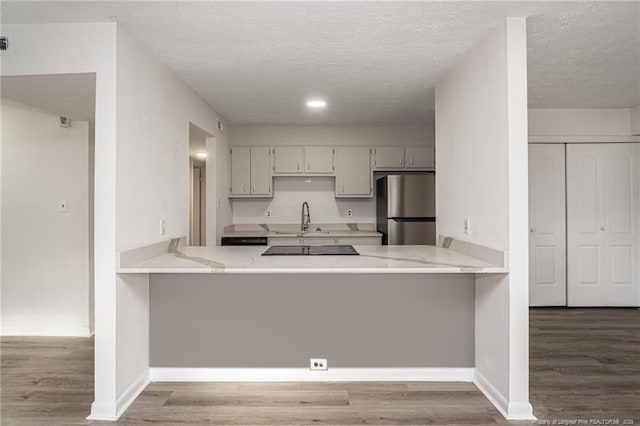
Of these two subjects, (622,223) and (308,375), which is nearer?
(308,375)

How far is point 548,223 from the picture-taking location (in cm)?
484

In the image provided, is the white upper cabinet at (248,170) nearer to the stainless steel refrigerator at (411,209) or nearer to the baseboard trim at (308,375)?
the stainless steel refrigerator at (411,209)

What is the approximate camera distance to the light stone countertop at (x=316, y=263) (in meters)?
2.21

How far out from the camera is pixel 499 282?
2430mm

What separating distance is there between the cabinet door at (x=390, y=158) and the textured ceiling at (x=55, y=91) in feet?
10.8

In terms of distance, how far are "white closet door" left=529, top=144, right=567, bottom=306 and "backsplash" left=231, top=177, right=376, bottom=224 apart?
198cm

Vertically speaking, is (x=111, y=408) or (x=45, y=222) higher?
(x=45, y=222)

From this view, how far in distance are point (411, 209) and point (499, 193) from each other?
7.28ft

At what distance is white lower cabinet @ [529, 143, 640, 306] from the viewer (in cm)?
482

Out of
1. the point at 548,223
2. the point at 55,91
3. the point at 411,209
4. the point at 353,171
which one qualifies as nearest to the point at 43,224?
the point at 55,91

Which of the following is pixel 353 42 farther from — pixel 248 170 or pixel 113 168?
pixel 248 170

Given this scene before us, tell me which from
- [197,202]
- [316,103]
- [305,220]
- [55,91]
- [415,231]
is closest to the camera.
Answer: [55,91]

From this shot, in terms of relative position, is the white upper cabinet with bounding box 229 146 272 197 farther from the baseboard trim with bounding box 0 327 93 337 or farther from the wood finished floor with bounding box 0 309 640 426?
the wood finished floor with bounding box 0 309 640 426

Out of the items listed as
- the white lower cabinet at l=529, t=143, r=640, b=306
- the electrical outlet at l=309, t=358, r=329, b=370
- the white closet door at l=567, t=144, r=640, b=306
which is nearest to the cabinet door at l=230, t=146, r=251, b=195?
the electrical outlet at l=309, t=358, r=329, b=370
